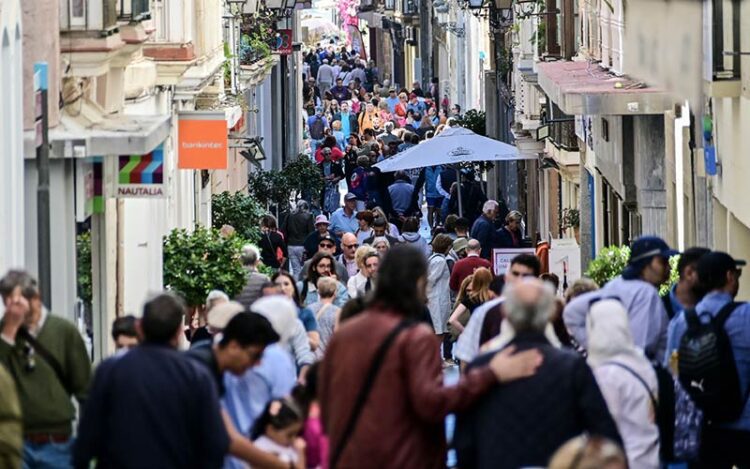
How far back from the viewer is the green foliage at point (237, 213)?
107 ft

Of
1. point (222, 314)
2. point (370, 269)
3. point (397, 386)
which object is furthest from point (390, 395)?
point (370, 269)

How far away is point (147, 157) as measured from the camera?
2045 cm

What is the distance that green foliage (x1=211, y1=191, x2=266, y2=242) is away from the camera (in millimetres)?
32625

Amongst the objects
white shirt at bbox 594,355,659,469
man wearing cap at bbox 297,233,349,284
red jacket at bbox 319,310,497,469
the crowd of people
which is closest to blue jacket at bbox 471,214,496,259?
man wearing cap at bbox 297,233,349,284

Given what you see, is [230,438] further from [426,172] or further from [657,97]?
[426,172]

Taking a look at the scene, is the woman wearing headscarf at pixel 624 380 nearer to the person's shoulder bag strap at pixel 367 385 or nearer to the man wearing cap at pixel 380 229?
the person's shoulder bag strap at pixel 367 385

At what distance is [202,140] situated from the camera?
27.0 meters

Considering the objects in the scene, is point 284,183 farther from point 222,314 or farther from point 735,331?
point 222,314

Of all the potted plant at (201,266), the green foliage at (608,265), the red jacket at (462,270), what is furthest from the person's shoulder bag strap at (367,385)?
the red jacket at (462,270)

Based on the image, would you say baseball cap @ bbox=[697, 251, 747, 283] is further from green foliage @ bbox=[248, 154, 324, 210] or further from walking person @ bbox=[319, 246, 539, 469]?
green foliage @ bbox=[248, 154, 324, 210]

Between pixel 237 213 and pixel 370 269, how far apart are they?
11.6m

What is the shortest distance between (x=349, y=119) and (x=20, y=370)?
47.1m

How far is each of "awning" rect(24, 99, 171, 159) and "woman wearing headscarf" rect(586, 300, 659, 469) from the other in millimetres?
6489

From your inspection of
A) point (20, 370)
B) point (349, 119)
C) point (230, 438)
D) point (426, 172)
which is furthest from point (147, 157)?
point (349, 119)
